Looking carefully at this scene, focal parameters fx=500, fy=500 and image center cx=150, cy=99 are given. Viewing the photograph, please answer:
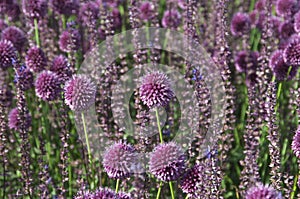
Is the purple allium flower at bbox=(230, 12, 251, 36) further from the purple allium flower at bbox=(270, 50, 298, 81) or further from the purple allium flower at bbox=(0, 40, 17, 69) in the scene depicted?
the purple allium flower at bbox=(0, 40, 17, 69)

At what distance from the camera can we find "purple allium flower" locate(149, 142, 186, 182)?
2576 millimetres

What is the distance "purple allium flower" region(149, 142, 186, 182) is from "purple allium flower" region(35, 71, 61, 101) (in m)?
1.01

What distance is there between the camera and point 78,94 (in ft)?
9.77

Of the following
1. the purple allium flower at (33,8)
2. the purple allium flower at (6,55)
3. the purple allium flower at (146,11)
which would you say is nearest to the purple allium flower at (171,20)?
the purple allium flower at (146,11)

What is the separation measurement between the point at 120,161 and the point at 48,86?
0.93m

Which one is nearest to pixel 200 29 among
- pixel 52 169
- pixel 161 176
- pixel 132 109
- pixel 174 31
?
pixel 174 31

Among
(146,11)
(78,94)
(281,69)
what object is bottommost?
(78,94)

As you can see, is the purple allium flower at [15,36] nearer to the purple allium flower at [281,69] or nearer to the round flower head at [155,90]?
the round flower head at [155,90]

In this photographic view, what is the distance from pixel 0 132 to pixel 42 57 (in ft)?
3.01

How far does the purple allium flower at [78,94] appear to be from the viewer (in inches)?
117

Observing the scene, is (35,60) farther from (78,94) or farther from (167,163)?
(167,163)

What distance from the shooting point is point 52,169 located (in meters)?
3.95

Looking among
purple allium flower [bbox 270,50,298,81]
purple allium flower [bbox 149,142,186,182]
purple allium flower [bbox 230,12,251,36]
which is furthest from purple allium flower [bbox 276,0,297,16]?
purple allium flower [bbox 149,142,186,182]

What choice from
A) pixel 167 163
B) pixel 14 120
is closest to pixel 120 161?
pixel 167 163
